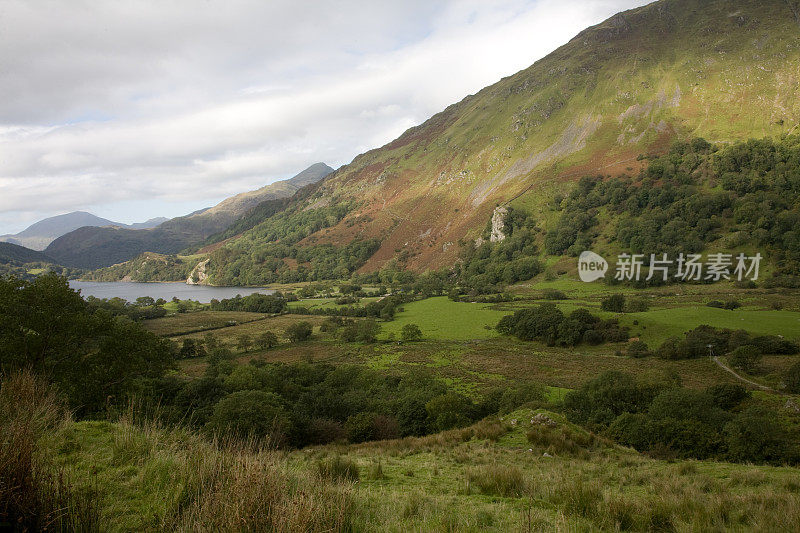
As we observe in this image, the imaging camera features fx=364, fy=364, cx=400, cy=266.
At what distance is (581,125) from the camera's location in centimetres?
14088

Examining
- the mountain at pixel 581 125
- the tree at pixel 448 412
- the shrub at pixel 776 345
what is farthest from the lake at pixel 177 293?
the shrub at pixel 776 345

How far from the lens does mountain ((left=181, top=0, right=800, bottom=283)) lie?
110m

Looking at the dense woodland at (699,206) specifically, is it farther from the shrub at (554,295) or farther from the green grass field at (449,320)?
the green grass field at (449,320)

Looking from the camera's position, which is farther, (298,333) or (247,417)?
(298,333)

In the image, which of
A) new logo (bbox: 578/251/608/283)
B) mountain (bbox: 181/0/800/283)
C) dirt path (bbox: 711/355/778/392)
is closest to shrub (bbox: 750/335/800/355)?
dirt path (bbox: 711/355/778/392)

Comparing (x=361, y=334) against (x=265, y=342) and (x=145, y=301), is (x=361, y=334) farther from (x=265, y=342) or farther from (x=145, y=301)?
(x=145, y=301)

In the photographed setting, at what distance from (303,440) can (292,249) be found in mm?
175128

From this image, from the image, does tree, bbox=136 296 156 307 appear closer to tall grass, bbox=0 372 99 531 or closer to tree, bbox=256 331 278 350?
tree, bbox=256 331 278 350

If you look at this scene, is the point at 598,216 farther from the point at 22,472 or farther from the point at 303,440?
the point at 22,472

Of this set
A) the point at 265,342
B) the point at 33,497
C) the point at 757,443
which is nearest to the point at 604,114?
the point at 265,342

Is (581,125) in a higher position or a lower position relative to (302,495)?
higher

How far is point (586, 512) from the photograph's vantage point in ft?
18.0

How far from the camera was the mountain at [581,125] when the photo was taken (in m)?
110

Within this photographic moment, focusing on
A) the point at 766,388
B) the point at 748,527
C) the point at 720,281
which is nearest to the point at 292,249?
the point at 720,281
